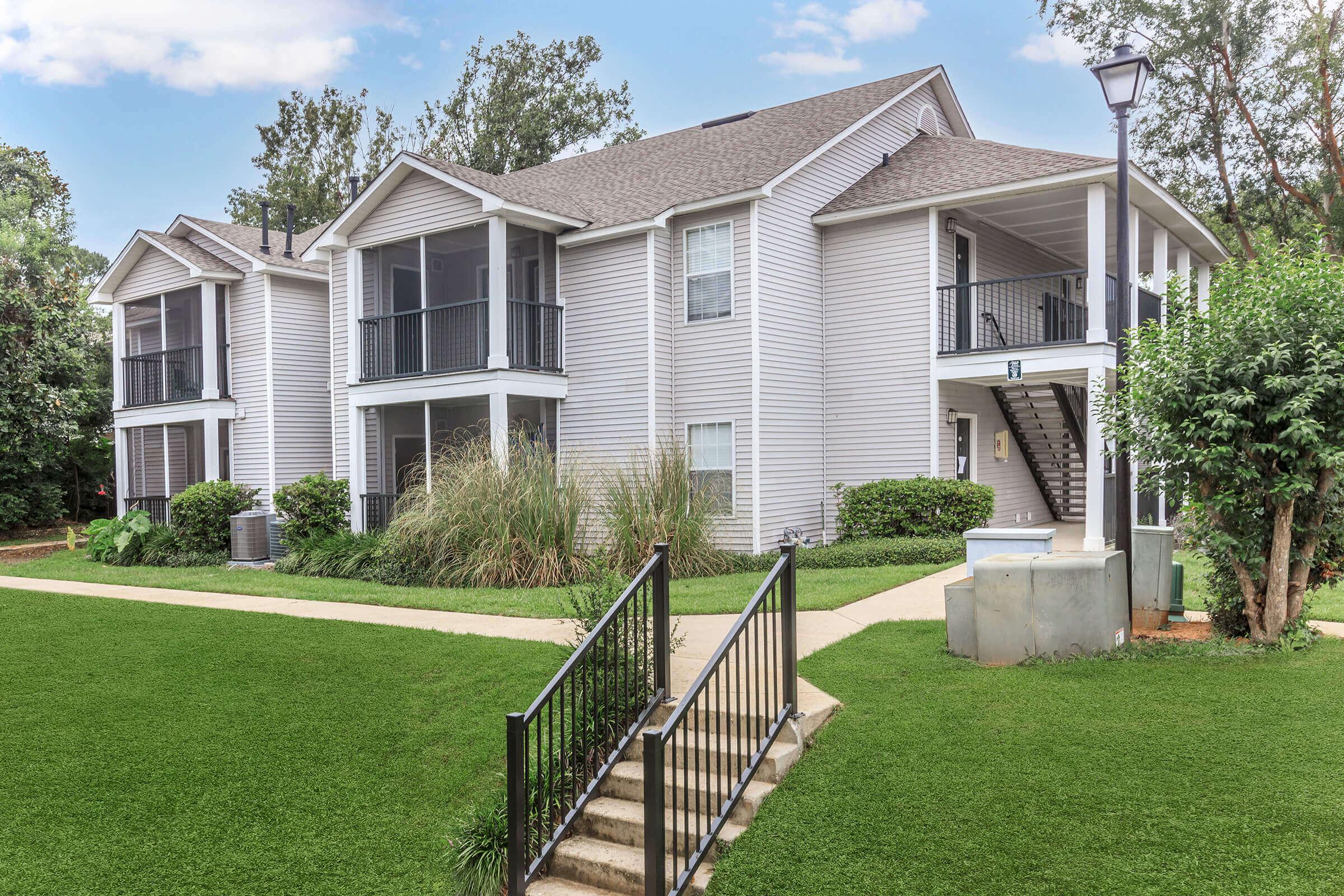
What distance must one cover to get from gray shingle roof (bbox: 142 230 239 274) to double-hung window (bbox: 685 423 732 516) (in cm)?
1050

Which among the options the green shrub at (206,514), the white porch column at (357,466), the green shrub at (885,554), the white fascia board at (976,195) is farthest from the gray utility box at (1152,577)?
the green shrub at (206,514)

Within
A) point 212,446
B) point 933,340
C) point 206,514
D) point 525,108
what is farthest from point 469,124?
point 933,340

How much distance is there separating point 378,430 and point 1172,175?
2216 cm

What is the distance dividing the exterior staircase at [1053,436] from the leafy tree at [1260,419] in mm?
8827

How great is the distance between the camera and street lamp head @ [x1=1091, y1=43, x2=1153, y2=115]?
7.71 meters

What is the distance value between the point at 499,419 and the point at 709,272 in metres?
3.86

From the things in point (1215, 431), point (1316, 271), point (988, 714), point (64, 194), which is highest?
point (64, 194)

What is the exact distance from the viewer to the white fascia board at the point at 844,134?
46.1 feet

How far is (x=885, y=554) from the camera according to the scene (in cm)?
1227

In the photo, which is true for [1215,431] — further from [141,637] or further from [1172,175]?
[1172,175]

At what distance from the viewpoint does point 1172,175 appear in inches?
1028

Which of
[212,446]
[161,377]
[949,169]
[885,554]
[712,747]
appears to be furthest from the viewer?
[161,377]

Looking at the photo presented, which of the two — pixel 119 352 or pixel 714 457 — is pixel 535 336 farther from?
pixel 119 352

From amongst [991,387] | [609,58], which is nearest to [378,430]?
[991,387]
